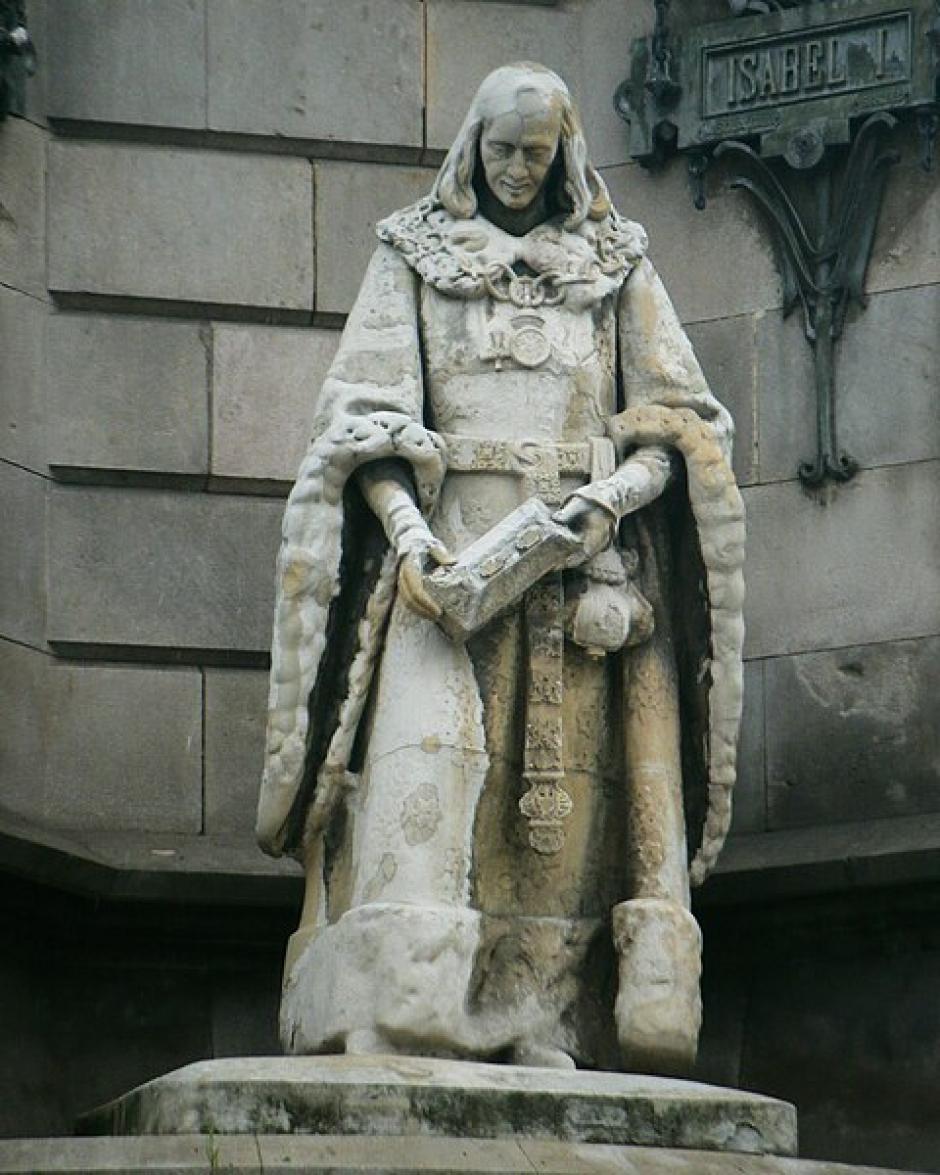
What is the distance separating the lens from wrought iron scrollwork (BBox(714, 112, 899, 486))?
46.0ft

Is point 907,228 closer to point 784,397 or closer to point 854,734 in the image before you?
point 784,397

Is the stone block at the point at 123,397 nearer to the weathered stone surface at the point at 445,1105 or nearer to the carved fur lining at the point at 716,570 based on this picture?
the carved fur lining at the point at 716,570

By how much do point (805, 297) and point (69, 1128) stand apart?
11.3 ft

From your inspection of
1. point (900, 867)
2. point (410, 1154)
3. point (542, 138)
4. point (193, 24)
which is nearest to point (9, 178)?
point (193, 24)

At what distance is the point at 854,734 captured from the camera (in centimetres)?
1379

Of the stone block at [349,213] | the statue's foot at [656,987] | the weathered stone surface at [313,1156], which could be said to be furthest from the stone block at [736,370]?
the weathered stone surface at [313,1156]

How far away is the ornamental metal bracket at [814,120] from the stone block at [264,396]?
4.19 feet

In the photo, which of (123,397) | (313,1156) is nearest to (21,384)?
(123,397)

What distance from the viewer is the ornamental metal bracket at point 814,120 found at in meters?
14.0

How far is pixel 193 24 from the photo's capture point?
14.4 m

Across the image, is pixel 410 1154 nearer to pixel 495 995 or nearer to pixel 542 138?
pixel 495 995

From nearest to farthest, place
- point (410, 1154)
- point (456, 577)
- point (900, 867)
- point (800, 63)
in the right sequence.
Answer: point (410, 1154)
point (456, 577)
point (900, 867)
point (800, 63)

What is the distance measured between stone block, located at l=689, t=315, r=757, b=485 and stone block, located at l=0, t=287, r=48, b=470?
81.5 inches

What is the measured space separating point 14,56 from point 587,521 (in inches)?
116
